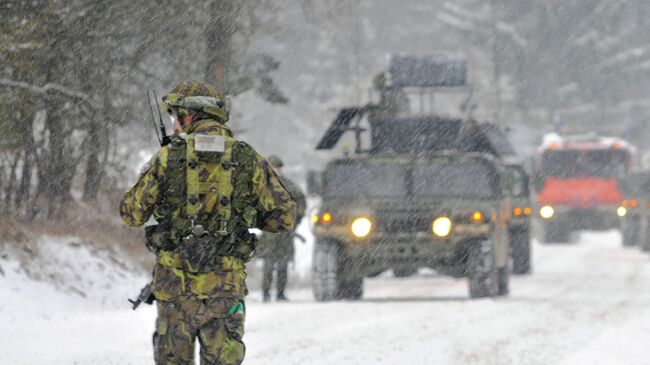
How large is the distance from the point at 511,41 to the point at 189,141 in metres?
62.6

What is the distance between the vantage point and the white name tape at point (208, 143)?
6.16m

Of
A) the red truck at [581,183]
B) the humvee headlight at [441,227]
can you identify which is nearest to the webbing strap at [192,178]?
the humvee headlight at [441,227]

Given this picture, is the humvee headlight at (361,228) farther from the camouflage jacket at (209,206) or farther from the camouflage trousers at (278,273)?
the camouflage jacket at (209,206)

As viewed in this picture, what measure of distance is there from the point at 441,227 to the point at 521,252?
6.50 meters

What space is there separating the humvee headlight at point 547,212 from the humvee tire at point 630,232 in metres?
3.38

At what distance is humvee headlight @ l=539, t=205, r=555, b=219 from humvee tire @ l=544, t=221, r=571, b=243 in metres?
0.22

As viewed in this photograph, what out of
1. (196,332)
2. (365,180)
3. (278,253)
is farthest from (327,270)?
(196,332)

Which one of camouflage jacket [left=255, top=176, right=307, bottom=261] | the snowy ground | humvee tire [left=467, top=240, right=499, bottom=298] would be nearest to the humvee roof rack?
the snowy ground

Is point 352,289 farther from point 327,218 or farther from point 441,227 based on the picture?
point 441,227

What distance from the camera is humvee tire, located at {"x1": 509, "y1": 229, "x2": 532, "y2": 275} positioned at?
21.8 m

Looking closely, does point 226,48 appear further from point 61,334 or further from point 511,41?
point 511,41

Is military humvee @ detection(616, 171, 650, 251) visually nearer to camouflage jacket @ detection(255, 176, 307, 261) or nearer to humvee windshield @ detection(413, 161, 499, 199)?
humvee windshield @ detection(413, 161, 499, 199)

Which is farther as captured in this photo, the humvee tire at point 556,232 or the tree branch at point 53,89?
the humvee tire at point 556,232

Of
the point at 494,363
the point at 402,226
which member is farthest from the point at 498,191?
the point at 494,363
